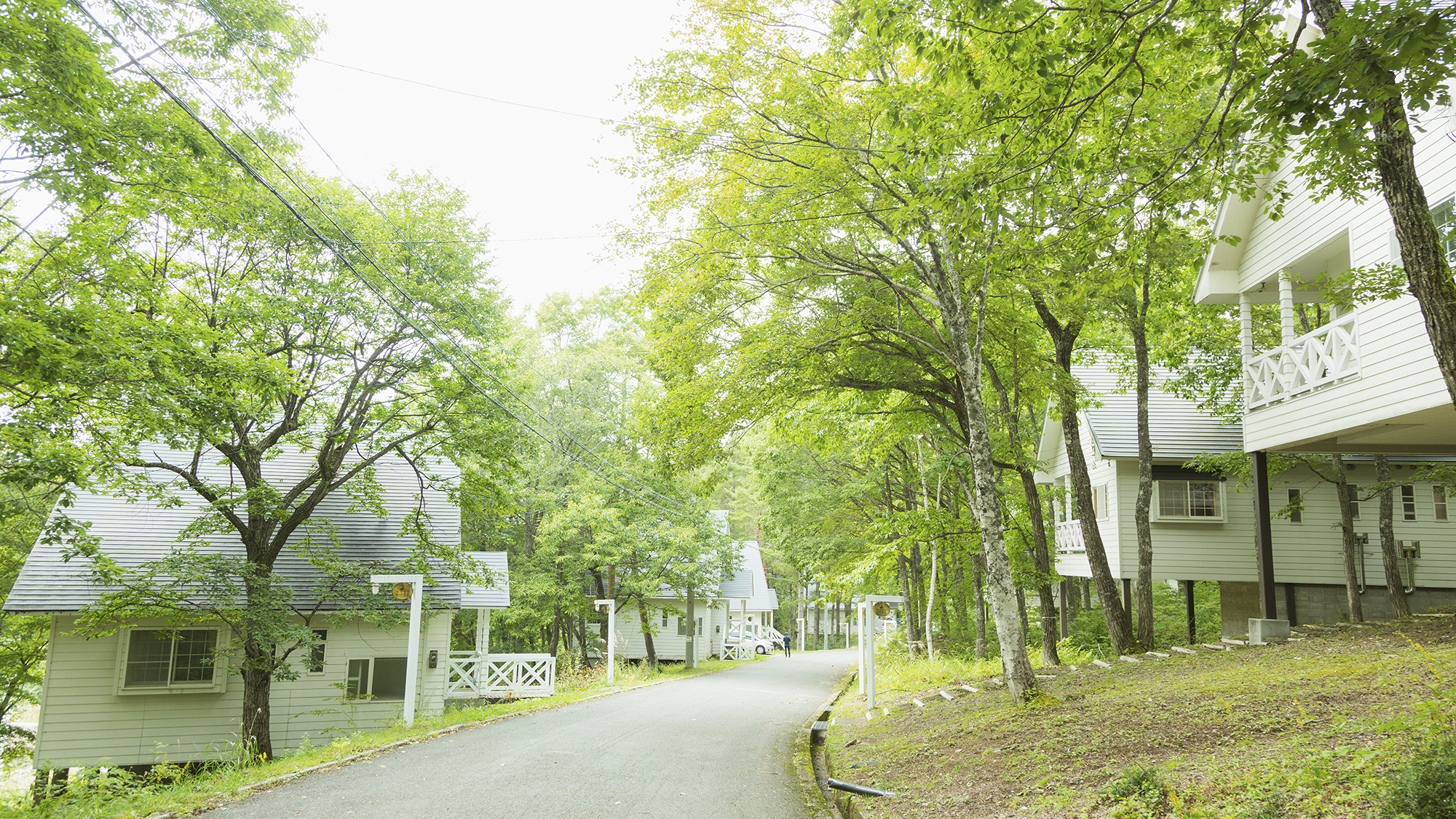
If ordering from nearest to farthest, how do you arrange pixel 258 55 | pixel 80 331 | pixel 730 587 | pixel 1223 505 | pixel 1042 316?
pixel 80 331
pixel 258 55
pixel 1042 316
pixel 1223 505
pixel 730 587

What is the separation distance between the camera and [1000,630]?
10.5 meters

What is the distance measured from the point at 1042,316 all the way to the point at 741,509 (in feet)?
151

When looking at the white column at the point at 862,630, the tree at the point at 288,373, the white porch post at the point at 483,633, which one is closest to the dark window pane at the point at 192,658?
the tree at the point at 288,373

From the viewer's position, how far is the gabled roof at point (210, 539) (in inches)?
614

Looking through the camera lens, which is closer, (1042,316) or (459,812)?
(459,812)

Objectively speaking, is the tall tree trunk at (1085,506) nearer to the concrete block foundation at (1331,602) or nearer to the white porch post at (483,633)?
the concrete block foundation at (1331,602)

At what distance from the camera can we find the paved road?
749cm

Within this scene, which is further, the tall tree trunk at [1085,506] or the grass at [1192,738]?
the tall tree trunk at [1085,506]

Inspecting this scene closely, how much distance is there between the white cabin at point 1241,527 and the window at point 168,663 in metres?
19.1

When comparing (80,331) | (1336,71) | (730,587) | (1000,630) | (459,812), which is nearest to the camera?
(1336,71)

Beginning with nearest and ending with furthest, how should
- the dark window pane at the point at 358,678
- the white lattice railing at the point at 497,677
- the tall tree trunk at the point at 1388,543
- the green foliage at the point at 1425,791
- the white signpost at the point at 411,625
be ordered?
the green foliage at the point at 1425,791 → the white signpost at the point at 411,625 → the tall tree trunk at the point at 1388,543 → the dark window pane at the point at 358,678 → the white lattice railing at the point at 497,677

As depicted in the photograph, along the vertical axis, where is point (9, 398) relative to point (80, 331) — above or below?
below

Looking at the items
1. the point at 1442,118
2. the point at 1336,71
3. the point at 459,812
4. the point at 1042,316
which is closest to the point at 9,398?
the point at 459,812

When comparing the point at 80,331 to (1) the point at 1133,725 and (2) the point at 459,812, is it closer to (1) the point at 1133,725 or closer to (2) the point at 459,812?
(2) the point at 459,812
